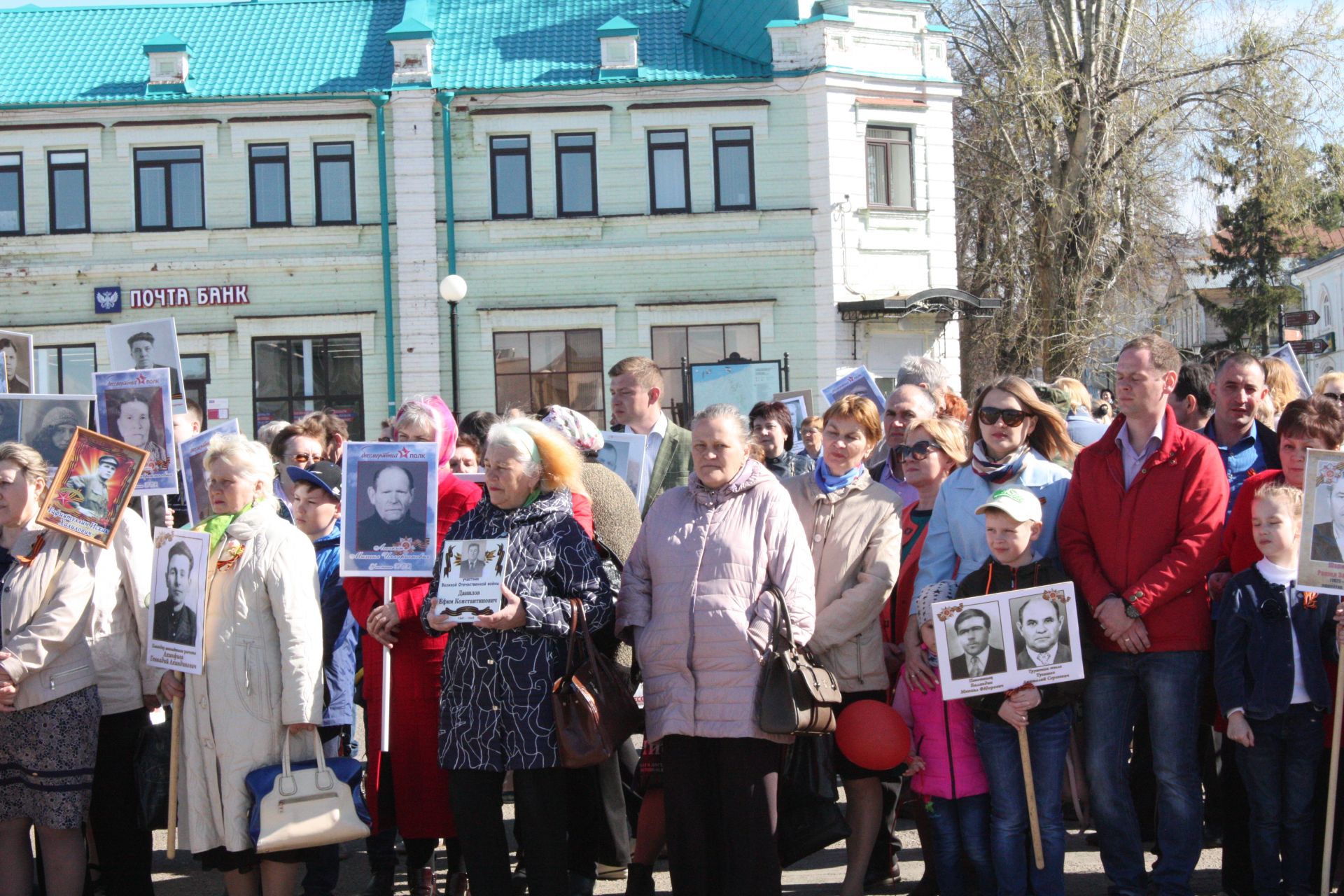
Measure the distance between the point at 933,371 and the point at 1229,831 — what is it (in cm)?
344

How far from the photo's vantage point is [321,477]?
661 centimetres

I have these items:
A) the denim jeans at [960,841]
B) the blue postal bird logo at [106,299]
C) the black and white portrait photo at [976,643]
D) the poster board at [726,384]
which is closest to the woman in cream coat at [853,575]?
the denim jeans at [960,841]

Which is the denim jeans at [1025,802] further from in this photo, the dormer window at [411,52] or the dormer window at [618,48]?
the dormer window at [411,52]

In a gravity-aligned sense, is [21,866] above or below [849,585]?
below

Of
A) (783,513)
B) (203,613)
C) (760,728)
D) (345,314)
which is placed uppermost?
(345,314)

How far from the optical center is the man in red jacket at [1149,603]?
5293mm

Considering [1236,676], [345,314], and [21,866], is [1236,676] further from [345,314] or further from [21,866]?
[345,314]

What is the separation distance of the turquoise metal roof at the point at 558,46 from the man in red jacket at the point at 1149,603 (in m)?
17.1

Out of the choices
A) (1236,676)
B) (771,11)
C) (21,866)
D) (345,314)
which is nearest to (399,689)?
(21,866)

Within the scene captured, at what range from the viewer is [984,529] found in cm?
562

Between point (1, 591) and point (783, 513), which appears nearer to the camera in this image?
point (783, 513)

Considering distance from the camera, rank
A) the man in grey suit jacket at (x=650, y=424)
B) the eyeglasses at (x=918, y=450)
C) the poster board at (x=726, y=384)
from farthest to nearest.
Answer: the poster board at (x=726, y=384), the man in grey suit jacket at (x=650, y=424), the eyeglasses at (x=918, y=450)

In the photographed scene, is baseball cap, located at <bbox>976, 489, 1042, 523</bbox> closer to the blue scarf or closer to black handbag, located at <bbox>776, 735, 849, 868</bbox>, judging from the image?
the blue scarf

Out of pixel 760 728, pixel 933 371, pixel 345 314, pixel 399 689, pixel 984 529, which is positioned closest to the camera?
pixel 760 728
